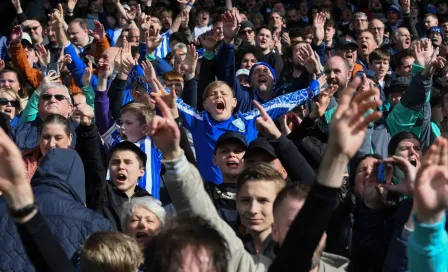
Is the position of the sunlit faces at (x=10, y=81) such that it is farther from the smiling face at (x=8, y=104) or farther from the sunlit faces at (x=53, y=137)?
the sunlit faces at (x=53, y=137)

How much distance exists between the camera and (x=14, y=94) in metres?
8.49

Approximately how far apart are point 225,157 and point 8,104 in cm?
289

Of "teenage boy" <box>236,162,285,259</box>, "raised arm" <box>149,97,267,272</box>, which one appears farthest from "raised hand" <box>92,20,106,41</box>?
"raised arm" <box>149,97,267,272</box>

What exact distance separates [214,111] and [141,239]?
2530 millimetres

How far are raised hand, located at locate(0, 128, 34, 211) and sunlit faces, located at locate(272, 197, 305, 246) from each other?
0.96 m

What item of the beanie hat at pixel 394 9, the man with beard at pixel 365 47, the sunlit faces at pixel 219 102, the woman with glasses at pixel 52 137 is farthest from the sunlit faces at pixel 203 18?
the woman with glasses at pixel 52 137

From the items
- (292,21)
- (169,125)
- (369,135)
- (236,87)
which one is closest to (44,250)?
(169,125)

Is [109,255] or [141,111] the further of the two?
[141,111]

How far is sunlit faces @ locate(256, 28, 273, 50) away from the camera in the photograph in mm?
10922

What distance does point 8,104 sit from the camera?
27.1 ft

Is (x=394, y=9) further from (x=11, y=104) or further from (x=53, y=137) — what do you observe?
(x=53, y=137)

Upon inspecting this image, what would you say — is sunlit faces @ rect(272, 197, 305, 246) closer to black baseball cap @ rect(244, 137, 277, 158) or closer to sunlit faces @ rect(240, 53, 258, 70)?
black baseball cap @ rect(244, 137, 277, 158)

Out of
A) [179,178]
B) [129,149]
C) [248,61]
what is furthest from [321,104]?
[179,178]

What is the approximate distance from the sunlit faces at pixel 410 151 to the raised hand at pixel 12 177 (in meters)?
3.49
